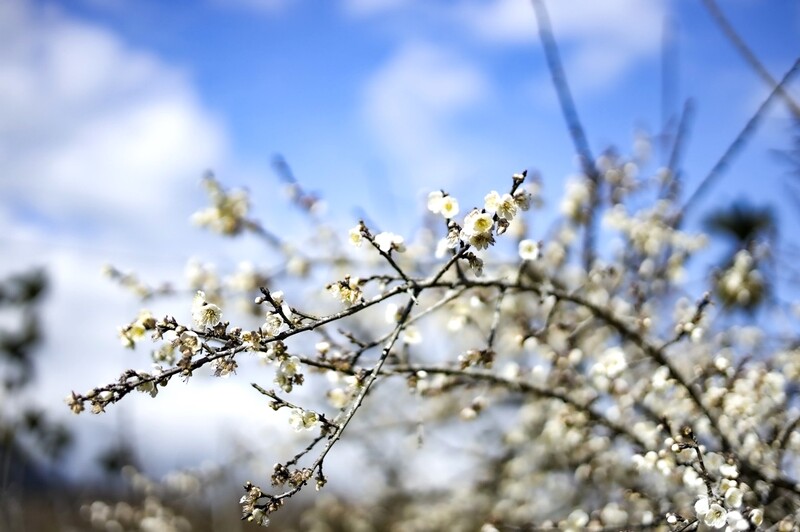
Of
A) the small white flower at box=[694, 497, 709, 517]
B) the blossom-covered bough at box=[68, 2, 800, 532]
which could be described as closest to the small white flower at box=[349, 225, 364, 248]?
the blossom-covered bough at box=[68, 2, 800, 532]

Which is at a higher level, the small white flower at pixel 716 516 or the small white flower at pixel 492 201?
the small white flower at pixel 492 201

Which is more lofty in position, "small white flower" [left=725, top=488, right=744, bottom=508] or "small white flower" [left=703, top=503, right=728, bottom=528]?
"small white flower" [left=725, top=488, right=744, bottom=508]

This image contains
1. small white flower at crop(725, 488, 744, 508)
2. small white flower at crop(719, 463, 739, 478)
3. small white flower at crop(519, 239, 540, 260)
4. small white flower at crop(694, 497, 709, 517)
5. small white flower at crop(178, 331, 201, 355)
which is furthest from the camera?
small white flower at crop(519, 239, 540, 260)

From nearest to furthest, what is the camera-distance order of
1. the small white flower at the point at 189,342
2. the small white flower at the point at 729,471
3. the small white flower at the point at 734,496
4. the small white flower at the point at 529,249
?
the small white flower at the point at 189,342, the small white flower at the point at 734,496, the small white flower at the point at 729,471, the small white flower at the point at 529,249

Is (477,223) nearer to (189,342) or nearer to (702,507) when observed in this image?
(189,342)

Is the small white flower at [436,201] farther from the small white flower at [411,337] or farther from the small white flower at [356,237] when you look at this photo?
the small white flower at [411,337]

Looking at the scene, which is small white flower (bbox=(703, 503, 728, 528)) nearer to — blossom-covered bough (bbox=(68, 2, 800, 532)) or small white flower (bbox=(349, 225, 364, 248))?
blossom-covered bough (bbox=(68, 2, 800, 532))

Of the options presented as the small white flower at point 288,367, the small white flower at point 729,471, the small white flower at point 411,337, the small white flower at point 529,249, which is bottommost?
the small white flower at point 729,471

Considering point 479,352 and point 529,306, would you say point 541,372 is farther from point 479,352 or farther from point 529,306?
point 529,306

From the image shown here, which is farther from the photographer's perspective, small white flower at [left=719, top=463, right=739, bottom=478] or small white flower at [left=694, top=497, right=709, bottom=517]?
small white flower at [left=719, top=463, right=739, bottom=478]

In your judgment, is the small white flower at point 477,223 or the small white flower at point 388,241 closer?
the small white flower at point 477,223

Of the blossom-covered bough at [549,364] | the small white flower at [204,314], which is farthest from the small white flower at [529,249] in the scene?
the small white flower at [204,314]

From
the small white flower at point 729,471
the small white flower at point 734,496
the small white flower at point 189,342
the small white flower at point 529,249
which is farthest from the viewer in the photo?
the small white flower at point 529,249

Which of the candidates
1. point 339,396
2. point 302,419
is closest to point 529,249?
point 339,396
